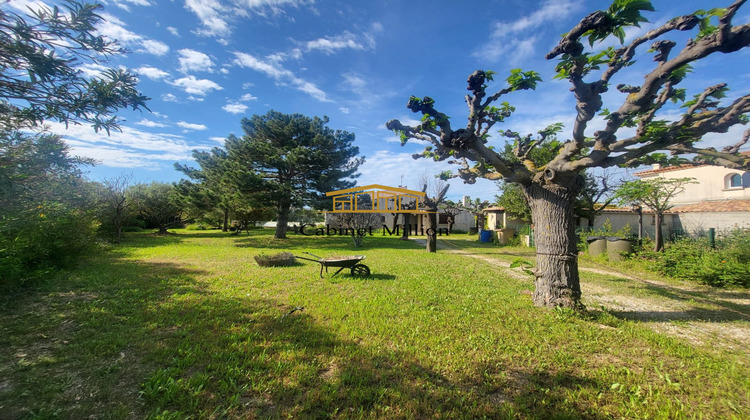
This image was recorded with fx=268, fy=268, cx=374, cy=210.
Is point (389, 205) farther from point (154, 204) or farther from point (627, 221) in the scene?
point (154, 204)

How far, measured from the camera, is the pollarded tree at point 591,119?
3080 mm

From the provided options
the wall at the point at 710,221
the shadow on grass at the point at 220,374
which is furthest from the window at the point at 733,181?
the shadow on grass at the point at 220,374

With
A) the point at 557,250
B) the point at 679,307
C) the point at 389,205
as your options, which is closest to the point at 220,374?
the point at 557,250

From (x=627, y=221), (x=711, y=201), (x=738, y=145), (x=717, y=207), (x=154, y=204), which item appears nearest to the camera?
(x=738, y=145)

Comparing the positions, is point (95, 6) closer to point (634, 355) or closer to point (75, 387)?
point (75, 387)

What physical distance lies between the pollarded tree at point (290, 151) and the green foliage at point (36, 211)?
8.10m

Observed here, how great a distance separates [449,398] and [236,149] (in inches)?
727

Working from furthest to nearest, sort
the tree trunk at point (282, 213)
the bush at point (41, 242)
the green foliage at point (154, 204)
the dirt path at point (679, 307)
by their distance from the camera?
the green foliage at point (154, 204), the tree trunk at point (282, 213), the bush at point (41, 242), the dirt path at point (679, 307)

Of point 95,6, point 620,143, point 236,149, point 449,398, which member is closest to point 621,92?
point 620,143

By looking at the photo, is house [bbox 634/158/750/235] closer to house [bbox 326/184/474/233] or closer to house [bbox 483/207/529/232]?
house [bbox 483/207/529/232]

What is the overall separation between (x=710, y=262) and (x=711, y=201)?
43.5 ft

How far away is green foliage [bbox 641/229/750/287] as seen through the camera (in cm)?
671

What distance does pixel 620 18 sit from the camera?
300 cm

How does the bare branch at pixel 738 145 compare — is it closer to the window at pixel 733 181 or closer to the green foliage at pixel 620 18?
the green foliage at pixel 620 18
